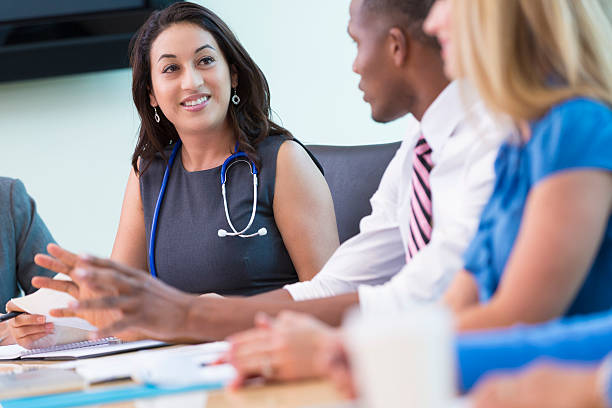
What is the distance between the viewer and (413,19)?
1.34 metres

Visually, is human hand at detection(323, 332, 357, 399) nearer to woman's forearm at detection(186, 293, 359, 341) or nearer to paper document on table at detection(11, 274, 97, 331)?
woman's forearm at detection(186, 293, 359, 341)

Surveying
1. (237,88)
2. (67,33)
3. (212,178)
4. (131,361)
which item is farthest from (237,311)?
(67,33)

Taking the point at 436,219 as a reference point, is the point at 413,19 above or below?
above

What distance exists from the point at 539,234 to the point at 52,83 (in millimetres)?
2526

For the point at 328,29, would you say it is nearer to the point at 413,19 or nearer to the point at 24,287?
the point at 24,287

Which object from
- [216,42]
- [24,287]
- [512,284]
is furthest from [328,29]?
[512,284]

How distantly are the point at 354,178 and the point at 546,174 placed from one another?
1195 millimetres

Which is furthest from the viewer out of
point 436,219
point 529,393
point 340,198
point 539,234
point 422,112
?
point 340,198

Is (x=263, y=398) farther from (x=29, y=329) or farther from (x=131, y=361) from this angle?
(x=29, y=329)

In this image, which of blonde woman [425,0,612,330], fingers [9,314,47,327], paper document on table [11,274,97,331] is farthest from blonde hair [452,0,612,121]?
fingers [9,314,47,327]

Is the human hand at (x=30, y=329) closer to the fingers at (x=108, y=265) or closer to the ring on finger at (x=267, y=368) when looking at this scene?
the fingers at (x=108, y=265)

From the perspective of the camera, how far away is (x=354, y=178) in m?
2.03

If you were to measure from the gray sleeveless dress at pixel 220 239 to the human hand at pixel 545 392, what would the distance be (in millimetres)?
1432

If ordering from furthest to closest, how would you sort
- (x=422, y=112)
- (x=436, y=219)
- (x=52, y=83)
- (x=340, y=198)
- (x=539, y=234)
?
(x=52, y=83) → (x=340, y=198) → (x=422, y=112) → (x=436, y=219) → (x=539, y=234)
